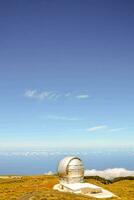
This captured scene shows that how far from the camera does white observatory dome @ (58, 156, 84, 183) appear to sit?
55.1 metres

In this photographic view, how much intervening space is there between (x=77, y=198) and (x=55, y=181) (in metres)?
24.9

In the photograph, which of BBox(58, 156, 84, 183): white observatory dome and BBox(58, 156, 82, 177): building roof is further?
BBox(58, 156, 82, 177): building roof

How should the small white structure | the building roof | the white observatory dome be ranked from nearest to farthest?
1. the small white structure
2. the white observatory dome
3. the building roof

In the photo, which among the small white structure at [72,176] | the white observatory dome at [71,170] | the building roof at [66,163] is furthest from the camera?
the building roof at [66,163]

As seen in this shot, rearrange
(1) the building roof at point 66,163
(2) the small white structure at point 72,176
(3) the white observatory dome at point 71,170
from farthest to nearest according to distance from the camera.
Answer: (1) the building roof at point 66,163, (3) the white observatory dome at point 71,170, (2) the small white structure at point 72,176

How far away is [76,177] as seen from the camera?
55375mm

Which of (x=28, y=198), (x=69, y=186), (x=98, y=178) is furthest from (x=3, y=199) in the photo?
(x=98, y=178)

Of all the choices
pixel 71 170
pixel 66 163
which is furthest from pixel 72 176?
pixel 66 163

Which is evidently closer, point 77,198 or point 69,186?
point 77,198

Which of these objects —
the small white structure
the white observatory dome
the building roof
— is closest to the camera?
Result: the small white structure

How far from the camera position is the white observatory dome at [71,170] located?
181ft

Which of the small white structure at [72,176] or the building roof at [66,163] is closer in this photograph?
the small white structure at [72,176]

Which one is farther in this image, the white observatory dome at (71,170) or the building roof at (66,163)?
the building roof at (66,163)

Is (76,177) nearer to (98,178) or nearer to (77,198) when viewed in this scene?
(77,198)
